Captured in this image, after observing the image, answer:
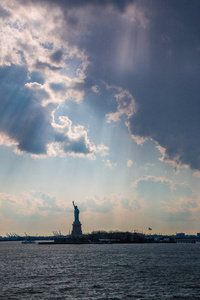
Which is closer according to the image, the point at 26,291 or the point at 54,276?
the point at 26,291

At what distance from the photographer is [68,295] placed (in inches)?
1609

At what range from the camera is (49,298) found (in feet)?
128

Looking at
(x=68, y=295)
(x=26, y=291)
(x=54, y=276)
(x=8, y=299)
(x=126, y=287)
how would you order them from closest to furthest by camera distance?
(x=8, y=299) → (x=68, y=295) → (x=26, y=291) → (x=126, y=287) → (x=54, y=276)

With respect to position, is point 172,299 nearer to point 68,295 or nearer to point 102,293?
point 102,293

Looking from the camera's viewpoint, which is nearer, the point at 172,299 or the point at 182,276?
the point at 172,299

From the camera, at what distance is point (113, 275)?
59.0m

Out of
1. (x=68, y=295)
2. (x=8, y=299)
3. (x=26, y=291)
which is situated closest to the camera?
(x=8, y=299)

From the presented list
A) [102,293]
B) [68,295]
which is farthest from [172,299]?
[68,295]

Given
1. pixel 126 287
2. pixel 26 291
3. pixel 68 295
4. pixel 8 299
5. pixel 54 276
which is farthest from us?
pixel 54 276

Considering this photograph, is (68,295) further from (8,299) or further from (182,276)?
(182,276)

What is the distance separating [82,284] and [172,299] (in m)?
15.4

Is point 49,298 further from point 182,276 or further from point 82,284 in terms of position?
point 182,276

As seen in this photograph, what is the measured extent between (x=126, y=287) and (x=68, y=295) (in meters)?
9.63

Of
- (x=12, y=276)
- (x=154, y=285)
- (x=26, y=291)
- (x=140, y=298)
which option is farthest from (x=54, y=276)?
(x=140, y=298)
